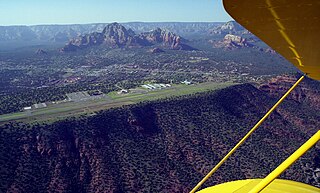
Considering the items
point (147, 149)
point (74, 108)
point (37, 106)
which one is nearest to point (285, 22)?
point (147, 149)

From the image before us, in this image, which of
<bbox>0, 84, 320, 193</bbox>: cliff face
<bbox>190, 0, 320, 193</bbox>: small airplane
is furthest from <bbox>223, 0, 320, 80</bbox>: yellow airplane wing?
<bbox>0, 84, 320, 193</bbox>: cliff face

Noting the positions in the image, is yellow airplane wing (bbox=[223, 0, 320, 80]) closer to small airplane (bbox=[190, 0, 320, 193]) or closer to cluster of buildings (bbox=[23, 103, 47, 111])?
small airplane (bbox=[190, 0, 320, 193])

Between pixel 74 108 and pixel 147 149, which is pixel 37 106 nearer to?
pixel 74 108

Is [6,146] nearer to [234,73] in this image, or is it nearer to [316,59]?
[316,59]

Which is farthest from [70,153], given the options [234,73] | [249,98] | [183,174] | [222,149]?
[234,73]

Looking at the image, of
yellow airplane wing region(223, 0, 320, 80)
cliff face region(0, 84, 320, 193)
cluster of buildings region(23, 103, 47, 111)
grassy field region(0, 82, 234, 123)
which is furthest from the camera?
cluster of buildings region(23, 103, 47, 111)

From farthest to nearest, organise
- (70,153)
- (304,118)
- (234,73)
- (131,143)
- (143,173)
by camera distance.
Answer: (234,73) < (304,118) < (131,143) < (70,153) < (143,173)

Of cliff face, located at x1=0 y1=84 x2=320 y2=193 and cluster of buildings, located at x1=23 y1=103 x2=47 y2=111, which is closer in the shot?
cliff face, located at x1=0 y1=84 x2=320 y2=193

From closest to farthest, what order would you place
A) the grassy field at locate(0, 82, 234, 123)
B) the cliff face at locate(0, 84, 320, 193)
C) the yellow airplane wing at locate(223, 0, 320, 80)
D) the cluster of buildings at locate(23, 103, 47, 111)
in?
the yellow airplane wing at locate(223, 0, 320, 80)
the cliff face at locate(0, 84, 320, 193)
the grassy field at locate(0, 82, 234, 123)
the cluster of buildings at locate(23, 103, 47, 111)
